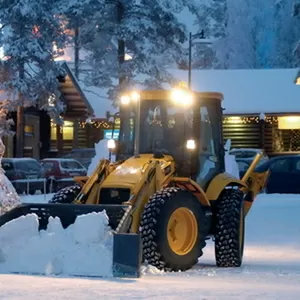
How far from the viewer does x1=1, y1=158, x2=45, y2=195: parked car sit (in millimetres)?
31547

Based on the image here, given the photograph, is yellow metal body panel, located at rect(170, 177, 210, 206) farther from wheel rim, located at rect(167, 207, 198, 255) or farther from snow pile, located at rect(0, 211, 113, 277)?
snow pile, located at rect(0, 211, 113, 277)

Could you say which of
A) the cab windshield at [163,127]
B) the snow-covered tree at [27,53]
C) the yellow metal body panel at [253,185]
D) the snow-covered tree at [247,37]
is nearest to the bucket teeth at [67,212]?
the cab windshield at [163,127]

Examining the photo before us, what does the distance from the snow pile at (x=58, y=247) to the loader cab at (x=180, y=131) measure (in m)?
2.51

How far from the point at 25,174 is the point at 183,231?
20.9 m

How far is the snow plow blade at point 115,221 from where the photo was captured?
10625 millimetres

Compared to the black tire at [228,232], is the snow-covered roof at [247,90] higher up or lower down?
higher up

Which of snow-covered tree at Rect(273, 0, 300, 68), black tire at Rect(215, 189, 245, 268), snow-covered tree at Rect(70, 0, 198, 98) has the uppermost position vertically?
snow-covered tree at Rect(273, 0, 300, 68)

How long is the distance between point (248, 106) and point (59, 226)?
35.1 m

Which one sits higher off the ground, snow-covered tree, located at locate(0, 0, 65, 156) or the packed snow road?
snow-covered tree, located at locate(0, 0, 65, 156)

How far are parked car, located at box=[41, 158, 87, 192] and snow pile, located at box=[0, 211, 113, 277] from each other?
22.0 metres

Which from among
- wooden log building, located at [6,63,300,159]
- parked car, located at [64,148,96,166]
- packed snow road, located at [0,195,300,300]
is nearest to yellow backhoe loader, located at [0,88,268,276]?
packed snow road, located at [0,195,300,300]

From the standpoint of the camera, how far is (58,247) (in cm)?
1093

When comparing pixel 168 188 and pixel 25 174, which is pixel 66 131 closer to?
pixel 25 174

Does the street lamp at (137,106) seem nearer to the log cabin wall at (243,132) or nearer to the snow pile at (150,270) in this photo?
the snow pile at (150,270)
